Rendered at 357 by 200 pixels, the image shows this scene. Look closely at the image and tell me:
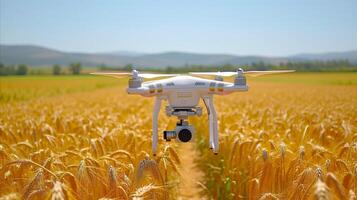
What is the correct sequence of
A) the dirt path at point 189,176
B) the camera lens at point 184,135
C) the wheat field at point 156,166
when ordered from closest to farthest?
the camera lens at point 184,135 → the wheat field at point 156,166 → the dirt path at point 189,176

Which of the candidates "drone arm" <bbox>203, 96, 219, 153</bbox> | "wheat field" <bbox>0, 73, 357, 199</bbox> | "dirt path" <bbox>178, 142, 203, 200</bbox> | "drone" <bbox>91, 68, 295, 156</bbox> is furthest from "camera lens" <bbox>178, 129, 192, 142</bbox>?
"dirt path" <bbox>178, 142, 203, 200</bbox>

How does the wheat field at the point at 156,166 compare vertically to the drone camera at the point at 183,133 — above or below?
below

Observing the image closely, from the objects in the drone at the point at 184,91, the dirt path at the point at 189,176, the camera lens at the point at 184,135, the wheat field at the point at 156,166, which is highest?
the drone at the point at 184,91

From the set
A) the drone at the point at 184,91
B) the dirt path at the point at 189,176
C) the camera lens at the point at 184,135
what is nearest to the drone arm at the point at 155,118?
the drone at the point at 184,91

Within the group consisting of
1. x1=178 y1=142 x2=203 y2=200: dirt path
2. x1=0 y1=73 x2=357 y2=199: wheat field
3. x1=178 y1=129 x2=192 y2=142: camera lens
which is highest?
x1=178 y1=129 x2=192 y2=142: camera lens

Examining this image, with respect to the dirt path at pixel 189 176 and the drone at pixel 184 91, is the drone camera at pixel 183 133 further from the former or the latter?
the dirt path at pixel 189 176

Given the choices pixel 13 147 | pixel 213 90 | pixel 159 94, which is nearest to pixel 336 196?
pixel 213 90

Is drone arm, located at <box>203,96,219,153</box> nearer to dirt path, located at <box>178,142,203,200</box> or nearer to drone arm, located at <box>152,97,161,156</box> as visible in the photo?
drone arm, located at <box>152,97,161,156</box>

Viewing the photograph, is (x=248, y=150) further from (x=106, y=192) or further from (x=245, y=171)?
(x=106, y=192)

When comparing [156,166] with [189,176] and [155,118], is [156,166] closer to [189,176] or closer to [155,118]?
[155,118]
